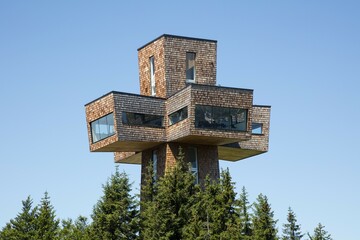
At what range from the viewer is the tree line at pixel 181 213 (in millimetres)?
55969

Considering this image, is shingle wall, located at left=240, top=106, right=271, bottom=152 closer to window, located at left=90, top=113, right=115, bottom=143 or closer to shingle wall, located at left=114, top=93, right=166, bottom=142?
shingle wall, located at left=114, top=93, right=166, bottom=142

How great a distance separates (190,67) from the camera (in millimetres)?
64750

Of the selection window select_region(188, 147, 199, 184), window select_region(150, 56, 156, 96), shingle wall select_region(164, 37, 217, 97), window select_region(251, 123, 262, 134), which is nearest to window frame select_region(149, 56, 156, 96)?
window select_region(150, 56, 156, 96)

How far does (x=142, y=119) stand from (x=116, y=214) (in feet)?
23.6

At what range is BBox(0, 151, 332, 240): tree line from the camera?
56.0 metres

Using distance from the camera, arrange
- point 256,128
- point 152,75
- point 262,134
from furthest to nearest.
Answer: point 262,134 < point 256,128 < point 152,75

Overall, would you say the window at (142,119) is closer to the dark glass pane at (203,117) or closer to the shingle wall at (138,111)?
the shingle wall at (138,111)

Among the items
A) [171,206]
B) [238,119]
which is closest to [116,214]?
[171,206]

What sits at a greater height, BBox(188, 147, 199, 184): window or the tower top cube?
the tower top cube

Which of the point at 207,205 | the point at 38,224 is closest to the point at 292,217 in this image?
the point at 207,205

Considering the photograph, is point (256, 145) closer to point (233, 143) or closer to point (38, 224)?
point (233, 143)

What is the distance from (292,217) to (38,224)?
1945 centimetres

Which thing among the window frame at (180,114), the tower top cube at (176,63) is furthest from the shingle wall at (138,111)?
the tower top cube at (176,63)

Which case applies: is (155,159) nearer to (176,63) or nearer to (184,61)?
(176,63)
